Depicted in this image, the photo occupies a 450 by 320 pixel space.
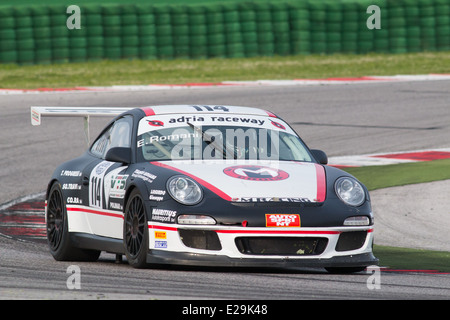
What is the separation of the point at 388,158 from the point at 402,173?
1.90 m

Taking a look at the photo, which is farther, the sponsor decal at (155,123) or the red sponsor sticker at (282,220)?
the sponsor decal at (155,123)

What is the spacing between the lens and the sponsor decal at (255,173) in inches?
279

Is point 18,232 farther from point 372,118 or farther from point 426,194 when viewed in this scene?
point 372,118

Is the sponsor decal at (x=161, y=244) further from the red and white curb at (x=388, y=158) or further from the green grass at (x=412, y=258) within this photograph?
the red and white curb at (x=388, y=158)

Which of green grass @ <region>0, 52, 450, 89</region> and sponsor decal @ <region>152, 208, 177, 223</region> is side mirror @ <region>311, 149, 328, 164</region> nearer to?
sponsor decal @ <region>152, 208, 177, 223</region>

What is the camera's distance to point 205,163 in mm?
7406

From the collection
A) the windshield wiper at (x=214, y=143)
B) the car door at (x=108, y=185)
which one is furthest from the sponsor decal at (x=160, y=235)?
the windshield wiper at (x=214, y=143)

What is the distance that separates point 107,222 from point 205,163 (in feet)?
2.93

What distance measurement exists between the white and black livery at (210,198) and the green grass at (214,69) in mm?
13796

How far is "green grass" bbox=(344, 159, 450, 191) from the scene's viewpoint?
11.9 metres

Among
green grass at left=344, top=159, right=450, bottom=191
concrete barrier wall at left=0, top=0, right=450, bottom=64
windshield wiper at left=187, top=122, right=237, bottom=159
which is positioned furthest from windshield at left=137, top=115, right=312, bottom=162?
concrete barrier wall at left=0, top=0, right=450, bottom=64

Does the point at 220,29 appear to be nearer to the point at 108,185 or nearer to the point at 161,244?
the point at 108,185

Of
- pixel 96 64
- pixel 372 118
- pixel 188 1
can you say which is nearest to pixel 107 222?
pixel 372 118

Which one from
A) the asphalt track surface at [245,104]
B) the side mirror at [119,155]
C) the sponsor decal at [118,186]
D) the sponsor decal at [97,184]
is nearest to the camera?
the asphalt track surface at [245,104]
